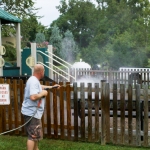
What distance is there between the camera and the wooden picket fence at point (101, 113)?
6285 mm

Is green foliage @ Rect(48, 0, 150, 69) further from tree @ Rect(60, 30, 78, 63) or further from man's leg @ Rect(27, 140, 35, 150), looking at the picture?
man's leg @ Rect(27, 140, 35, 150)

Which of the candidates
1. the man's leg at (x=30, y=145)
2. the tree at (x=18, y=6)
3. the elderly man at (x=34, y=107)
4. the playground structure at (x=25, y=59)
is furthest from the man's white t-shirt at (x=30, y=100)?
the tree at (x=18, y=6)

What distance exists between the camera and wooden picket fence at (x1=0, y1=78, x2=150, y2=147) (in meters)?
6.29

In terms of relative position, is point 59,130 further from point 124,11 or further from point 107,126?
point 124,11

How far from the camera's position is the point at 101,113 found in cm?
644

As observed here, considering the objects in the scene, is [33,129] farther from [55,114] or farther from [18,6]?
[18,6]

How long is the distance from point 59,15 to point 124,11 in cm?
3076

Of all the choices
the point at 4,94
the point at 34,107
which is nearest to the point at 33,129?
the point at 34,107

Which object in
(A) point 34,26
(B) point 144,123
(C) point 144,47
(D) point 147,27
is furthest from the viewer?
(C) point 144,47

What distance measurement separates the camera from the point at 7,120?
742 centimetres

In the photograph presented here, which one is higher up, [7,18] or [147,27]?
[147,27]

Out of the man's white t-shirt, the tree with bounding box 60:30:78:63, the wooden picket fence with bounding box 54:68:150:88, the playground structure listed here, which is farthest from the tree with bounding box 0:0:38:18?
the tree with bounding box 60:30:78:63

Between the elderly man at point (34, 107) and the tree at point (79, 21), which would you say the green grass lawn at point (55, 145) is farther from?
the tree at point (79, 21)

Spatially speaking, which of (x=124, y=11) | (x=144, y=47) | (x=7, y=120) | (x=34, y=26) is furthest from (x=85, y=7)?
(x=7, y=120)
